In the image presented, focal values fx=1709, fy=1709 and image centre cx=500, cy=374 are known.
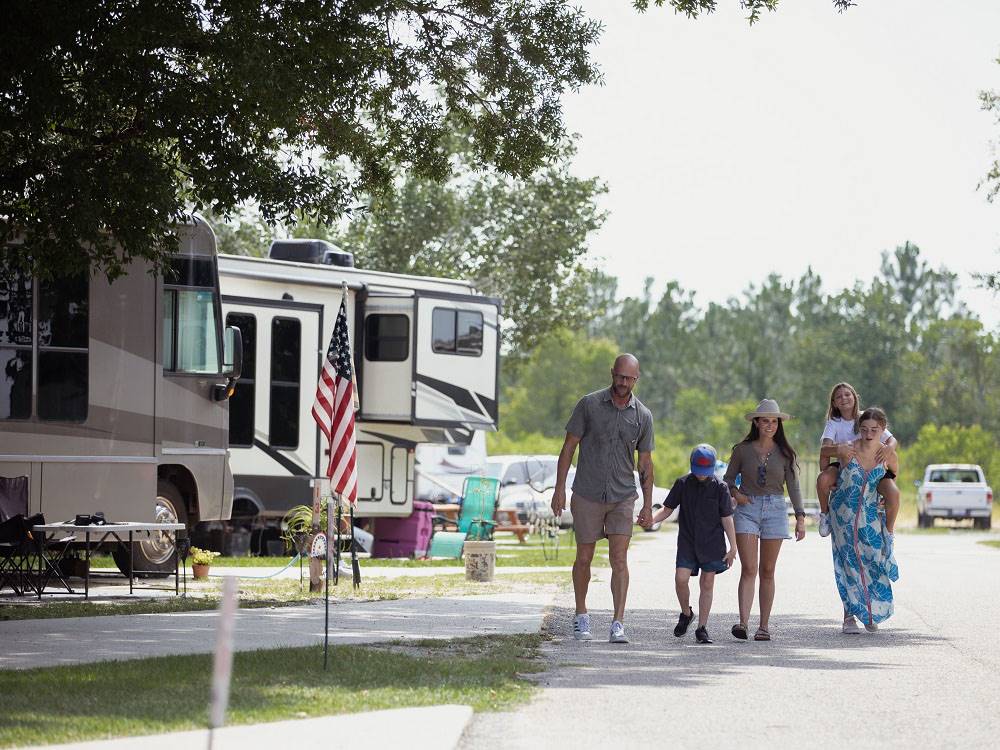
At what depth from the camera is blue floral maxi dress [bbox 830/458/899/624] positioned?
13.4 m

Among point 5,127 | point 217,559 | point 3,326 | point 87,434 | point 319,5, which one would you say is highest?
point 319,5

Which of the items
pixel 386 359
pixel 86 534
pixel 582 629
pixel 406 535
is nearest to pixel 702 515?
pixel 582 629

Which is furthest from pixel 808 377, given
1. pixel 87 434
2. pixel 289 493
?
pixel 87 434

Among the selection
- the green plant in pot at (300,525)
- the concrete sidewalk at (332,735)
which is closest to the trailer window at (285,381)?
the green plant in pot at (300,525)

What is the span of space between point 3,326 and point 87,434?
133cm

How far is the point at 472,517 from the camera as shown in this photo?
2481 centimetres

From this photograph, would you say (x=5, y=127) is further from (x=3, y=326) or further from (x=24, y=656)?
(x=24, y=656)

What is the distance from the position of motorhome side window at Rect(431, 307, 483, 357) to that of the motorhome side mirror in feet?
17.7

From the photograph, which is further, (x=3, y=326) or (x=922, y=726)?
(x=3, y=326)

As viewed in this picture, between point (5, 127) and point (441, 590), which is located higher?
point (5, 127)

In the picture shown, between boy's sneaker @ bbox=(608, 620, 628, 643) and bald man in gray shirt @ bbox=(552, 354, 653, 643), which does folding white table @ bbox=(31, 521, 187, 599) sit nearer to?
bald man in gray shirt @ bbox=(552, 354, 653, 643)

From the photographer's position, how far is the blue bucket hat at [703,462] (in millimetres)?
12375

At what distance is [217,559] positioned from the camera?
73.8ft

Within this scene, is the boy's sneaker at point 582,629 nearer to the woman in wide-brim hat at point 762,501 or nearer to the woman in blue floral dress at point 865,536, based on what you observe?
the woman in wide-brim hat at point 762,501
